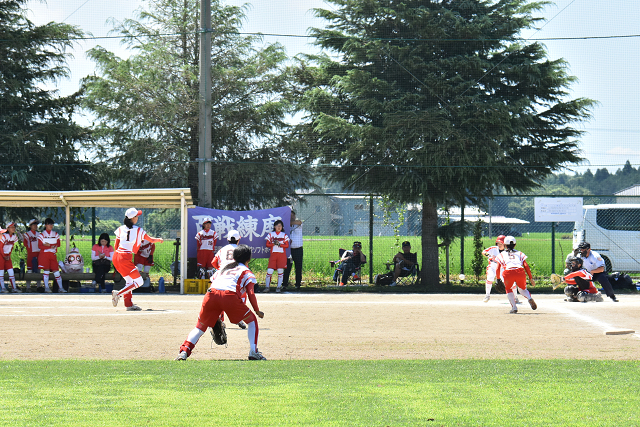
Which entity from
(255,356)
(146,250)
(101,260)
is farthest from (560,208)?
(255,356)

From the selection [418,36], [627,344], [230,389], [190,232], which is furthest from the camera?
[418,36]

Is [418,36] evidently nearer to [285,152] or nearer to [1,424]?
[285,152]

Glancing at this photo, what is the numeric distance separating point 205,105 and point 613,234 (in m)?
12.7

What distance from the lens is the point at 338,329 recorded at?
34.7ft

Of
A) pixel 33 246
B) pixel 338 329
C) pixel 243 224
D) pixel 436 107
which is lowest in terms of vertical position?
pixel 338 329

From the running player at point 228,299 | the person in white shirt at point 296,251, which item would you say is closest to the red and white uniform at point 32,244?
the person in white shirt at point 296,251

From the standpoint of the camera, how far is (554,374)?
6.88 meters

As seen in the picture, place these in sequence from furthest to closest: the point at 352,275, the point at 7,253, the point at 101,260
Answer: the point at 352,275 → the point at 101,260 → the point at 7,253

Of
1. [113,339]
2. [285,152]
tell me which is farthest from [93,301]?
[285,152]

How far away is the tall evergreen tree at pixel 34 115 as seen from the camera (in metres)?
18.9

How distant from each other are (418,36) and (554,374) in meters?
14.0

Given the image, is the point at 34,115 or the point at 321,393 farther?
the point at 34,115

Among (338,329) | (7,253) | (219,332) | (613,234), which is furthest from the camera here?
(613,234)

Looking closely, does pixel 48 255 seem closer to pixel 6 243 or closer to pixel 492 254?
pixel 6 243
